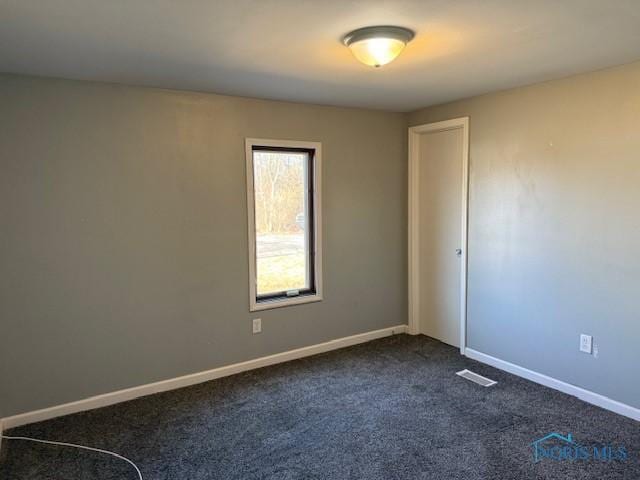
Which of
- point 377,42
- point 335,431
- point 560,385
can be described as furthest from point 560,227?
point 335,431

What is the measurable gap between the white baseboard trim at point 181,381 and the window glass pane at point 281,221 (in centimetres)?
58

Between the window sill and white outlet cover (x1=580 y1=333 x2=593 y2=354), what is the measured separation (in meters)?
2.08

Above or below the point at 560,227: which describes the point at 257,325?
below

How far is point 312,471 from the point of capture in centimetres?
236

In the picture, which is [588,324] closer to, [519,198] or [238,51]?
[519,198]

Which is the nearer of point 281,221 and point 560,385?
point 560,385

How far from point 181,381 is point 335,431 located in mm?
1356

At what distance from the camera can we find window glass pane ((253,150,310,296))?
12.4 ft

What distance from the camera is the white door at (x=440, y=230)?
4.00 metres

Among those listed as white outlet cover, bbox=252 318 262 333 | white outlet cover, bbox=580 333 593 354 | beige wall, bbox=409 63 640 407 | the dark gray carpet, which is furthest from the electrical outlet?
white outlet cover, bbox=580 333 593 354

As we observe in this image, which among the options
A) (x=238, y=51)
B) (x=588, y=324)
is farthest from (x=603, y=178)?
(x=238, y=51)

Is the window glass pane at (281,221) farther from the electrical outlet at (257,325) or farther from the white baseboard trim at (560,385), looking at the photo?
the white baseboard trim at (560,385)

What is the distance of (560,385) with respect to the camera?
3.23m

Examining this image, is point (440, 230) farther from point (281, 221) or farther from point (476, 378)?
point (281, 221)
